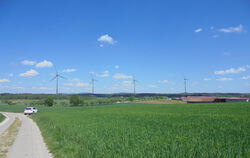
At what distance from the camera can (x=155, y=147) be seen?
24.1 feet

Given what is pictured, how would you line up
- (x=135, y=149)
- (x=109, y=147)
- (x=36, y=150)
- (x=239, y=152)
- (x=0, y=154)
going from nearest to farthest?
(x=239, y=152), (x=135, y=149), (x=109, y=147), (x=0, y=154), (x=36, y=150)

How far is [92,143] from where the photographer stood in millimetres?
8969

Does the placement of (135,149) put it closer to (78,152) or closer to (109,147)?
(109,147)

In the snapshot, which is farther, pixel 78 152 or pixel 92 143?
pixel 92 143

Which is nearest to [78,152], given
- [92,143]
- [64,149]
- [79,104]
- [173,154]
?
[92,143]

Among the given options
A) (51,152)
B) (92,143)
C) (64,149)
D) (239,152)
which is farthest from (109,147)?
(239,152)

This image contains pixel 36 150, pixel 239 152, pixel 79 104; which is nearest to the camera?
pixel 239 152

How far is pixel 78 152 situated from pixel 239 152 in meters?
6.53

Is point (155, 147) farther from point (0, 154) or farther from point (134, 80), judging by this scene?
point (134, 80)

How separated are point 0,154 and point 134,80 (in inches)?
4924

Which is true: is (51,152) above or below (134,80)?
below

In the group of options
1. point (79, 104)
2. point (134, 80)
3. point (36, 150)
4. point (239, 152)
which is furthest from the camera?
point (134, 80)

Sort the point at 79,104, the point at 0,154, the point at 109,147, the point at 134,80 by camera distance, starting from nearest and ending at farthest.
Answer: the point at 109,147 → the point at 0,154 → the point at 79,104 → the point at 134,80

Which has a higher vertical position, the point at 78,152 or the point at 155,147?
the point at 155,147
